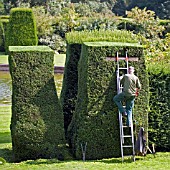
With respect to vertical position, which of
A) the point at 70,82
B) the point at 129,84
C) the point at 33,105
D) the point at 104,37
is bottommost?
the point at 33,105

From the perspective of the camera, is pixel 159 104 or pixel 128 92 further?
pixel 159 104

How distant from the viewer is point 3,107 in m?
16.1

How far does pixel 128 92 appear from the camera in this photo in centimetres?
884

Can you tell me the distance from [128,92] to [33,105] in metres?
2.00

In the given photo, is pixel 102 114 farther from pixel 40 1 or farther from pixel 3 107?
pixel 40 1

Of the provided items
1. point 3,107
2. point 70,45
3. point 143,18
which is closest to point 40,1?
point 143,18

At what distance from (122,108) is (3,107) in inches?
312

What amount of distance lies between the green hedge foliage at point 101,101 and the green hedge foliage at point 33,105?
572mm

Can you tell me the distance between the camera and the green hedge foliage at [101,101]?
30.2ft

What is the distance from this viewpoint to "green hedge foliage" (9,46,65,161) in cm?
929

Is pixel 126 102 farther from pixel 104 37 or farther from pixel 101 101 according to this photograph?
pixel 104 37

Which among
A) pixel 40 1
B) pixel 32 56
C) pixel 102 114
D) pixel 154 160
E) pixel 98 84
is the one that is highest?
pixel 40 1

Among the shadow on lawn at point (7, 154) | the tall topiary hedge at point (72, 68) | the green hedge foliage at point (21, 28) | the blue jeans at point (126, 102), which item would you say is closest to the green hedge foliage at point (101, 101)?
the blue jeans at point (126, 102)

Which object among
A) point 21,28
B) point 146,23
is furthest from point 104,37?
point 146,23
